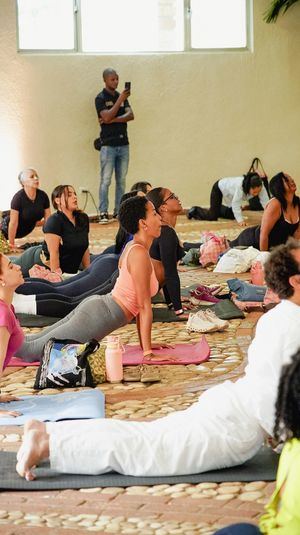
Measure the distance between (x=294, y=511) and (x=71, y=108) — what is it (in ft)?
39.3

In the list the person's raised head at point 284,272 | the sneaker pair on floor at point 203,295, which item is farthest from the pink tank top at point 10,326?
the sneaker pair on floor at point 203,295

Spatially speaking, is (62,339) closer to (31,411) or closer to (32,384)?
(32,384)

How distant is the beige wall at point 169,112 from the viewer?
14.3 meters

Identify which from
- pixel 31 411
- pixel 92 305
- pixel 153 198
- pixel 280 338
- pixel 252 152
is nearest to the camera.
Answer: pixel 280 338

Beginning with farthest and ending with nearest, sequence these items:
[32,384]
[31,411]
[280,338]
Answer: [32,384], [31,411], [280,338]

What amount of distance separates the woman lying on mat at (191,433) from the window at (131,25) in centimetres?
1075

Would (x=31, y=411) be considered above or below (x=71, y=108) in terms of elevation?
below

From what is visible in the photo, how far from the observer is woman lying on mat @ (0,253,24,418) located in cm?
488

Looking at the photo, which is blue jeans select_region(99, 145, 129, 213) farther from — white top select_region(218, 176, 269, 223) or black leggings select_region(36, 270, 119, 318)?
black leggings select_region(36, 270, 119, 318)

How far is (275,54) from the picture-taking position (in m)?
14.9

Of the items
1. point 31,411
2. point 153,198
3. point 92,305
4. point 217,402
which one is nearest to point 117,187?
point 153,198

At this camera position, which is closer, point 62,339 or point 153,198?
point 62,339

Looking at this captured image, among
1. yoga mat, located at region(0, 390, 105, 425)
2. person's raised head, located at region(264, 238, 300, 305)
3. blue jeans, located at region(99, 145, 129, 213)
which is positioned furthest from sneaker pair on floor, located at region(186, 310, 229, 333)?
blue jeans, located at region(99, 145, 129, 213)

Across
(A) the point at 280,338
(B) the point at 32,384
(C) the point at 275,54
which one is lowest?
→ (B) the point at 32,384
